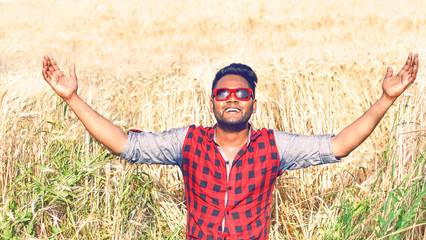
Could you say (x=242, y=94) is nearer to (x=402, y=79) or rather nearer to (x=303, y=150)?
(x=303, y=150)

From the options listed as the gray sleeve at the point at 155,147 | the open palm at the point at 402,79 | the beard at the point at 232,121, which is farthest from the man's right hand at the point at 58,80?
the open palm at the point at 402,79

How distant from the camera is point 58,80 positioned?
8.21 feet

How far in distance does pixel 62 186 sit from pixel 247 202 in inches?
49.3

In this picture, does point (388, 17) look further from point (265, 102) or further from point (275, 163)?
point (275, 163)

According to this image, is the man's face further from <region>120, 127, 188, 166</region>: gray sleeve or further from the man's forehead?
<region>120, 127, 188, 166</region>: gray sleeve

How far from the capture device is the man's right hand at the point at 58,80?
97.3 inches

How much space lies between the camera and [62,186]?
2863 millimetres

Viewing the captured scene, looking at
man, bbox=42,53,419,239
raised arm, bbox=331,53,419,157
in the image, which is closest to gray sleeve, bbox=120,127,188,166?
man, bbox=42,53,419,239

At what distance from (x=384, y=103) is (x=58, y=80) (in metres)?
1.90

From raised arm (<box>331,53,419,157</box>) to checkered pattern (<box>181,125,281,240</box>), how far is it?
0.46 metres

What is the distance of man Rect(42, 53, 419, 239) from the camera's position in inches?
98.7

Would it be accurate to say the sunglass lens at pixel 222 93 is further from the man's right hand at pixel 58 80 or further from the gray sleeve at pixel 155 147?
the man's right hand at pixel 58 80

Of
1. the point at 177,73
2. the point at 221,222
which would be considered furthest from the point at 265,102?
the point at 221,222

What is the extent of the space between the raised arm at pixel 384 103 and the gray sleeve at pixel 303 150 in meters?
0.12
